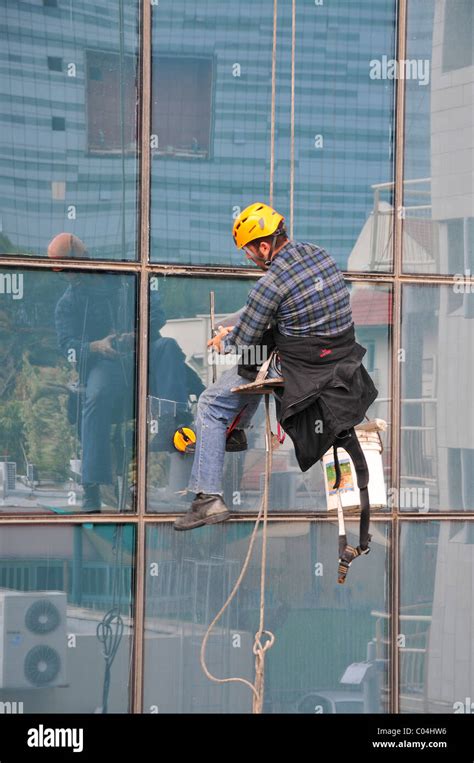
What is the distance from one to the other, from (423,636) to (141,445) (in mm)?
2206

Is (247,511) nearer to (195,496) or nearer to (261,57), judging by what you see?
(195,496)

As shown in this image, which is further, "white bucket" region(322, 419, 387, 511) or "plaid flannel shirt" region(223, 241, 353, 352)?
"white bucket" region(322, 419, 387, 511)

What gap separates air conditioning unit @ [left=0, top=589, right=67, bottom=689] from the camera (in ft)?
27.0

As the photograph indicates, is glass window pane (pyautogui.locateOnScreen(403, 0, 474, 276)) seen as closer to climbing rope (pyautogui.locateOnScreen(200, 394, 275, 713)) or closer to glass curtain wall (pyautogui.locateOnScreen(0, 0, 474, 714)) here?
glass curtain wall (pyautogui.locateOnScreen(0, 0, 474, 714))

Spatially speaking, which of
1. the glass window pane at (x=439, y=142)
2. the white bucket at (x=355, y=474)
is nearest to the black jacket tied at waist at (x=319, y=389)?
the white bucket at (x=355, y=474)

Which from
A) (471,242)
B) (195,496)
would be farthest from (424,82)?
(195,496)

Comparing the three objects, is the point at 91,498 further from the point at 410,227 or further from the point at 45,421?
the point at 410,227

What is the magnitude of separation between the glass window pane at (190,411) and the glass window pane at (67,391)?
16cm

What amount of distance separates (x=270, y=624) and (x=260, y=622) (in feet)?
1.13

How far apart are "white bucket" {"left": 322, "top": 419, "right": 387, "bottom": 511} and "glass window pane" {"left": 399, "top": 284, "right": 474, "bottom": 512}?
0.68 metres

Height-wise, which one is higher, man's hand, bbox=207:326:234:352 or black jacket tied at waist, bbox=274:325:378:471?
man's hand, bbox=207:326:234:352

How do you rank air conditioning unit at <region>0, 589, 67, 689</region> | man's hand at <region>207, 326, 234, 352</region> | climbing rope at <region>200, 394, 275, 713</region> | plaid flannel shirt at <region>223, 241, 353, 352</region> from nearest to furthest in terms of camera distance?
plaid flannel shirt at <region>223, 241, 353, 352</region> < man's hand at <region>207, 326, 234, 352</region> < climbing rope at <region>200, 394, 275, 713</region> < air conditioning unit at <region>0, 589, 67, 689</region>

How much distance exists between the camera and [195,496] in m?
7.92

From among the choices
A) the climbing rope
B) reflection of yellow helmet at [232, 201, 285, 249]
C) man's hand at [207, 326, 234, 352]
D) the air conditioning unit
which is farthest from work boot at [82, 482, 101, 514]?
reflection of yellow helmet at [232, 201, 285, 249]
